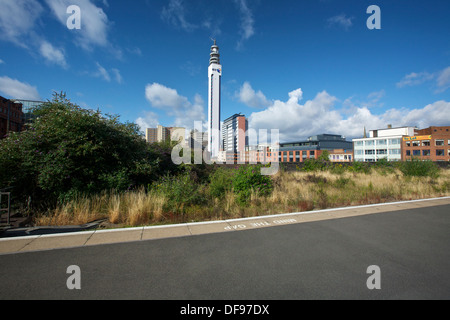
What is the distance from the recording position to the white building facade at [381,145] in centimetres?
7700

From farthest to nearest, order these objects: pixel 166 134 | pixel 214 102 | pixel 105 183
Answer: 1. pixel 214 102
2. pixel 166 134
3. pixel 105 183

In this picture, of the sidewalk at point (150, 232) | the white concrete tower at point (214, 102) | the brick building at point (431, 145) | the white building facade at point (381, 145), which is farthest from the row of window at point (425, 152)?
the sidewalk at point (150, 232)

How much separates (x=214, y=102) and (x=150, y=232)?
13739cm

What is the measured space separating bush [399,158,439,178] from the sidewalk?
12.9 meters

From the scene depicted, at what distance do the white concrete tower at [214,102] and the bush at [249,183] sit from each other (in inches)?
4345

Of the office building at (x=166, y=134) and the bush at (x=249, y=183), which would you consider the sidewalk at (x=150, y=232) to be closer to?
the bush at (x=249, y=183)

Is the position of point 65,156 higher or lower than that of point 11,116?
lower

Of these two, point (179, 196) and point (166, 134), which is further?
point (166, 134)

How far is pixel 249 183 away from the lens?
868cm

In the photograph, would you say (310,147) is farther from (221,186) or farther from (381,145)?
(221,186)

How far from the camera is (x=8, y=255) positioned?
3699 mm

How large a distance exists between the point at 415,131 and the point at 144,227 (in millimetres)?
114122

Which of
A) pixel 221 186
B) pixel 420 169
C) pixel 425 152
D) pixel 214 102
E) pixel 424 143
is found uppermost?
pixel 214 102

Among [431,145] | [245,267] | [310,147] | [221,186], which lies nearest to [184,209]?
[221,186]
